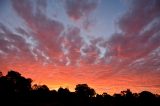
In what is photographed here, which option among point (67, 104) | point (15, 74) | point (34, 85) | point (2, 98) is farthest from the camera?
point (34, 85)

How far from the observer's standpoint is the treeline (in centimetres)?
8088

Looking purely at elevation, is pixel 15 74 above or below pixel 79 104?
above

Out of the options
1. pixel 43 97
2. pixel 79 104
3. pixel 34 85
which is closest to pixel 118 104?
pixel 79 104

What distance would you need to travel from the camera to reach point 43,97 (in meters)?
110

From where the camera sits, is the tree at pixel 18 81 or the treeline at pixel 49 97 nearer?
the treeline at pixel 49 97

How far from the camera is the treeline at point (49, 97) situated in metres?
80.9

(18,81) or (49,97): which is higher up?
(18,81)

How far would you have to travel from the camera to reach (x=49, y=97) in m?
114

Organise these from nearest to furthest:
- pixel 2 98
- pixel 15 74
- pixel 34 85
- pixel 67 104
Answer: pixel 2 98 < pixel 67 104 < pixel 15 74 < pixel 34 85

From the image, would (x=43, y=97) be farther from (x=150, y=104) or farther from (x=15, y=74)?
(x=150, y=104)

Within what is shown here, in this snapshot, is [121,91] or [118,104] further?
[121,91]

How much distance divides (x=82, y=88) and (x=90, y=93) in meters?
7.07

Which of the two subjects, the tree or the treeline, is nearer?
the treeline

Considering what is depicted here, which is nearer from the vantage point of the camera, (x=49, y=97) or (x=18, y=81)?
(x=49, y=97)
